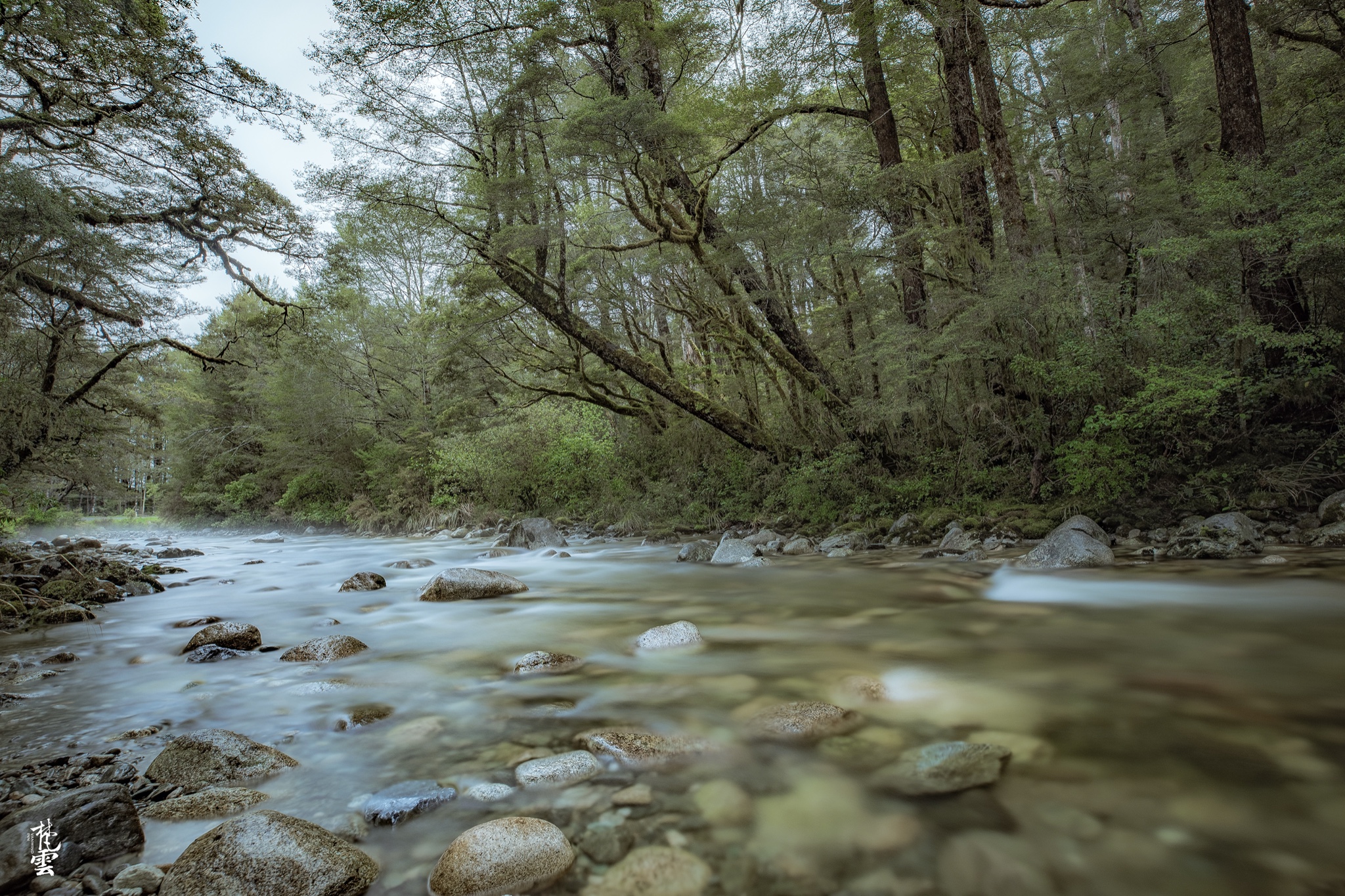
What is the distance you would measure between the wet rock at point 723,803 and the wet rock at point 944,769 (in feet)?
1.44

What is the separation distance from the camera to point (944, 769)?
6.36ft

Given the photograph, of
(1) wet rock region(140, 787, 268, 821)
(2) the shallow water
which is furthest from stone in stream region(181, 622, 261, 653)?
(1) wet rock region(140, 787, 268, 821)

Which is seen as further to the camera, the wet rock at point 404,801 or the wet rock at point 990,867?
the wet rock at point 404,801

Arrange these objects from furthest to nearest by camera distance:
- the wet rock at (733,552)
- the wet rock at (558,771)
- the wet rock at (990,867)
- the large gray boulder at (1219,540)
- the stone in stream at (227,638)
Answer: the wet rock at (733,552) < the large gray boulder at (1219,540) < the stone in stream at (227,638) < the wet rock at (558,771) < the wet rock at (990,867)

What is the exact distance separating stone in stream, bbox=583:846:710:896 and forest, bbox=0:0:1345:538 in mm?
6098

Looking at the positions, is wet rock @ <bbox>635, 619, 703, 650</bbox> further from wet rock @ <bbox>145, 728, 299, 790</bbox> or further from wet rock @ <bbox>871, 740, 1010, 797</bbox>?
wet rock @ <bbox>145, 728, 299, 790</bbox>

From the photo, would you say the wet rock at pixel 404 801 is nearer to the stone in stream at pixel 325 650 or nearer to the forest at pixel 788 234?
the stone in stream at pixel 325 650

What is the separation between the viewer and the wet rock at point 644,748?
7.14ft

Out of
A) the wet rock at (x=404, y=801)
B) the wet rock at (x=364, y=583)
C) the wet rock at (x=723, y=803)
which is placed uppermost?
the wet rock at (x=364, y=583)

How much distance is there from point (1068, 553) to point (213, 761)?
6291mm

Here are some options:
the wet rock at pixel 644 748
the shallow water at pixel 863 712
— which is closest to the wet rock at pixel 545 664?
the shallow water at pixel 863 712

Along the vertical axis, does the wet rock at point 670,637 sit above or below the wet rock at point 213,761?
below

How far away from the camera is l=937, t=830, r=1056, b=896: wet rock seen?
145cm

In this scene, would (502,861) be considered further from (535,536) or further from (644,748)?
(535,536)
